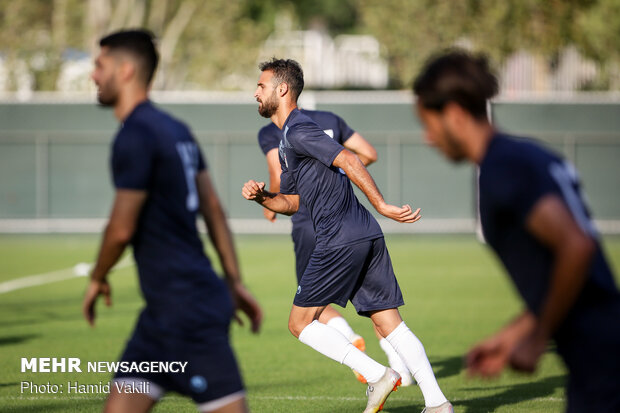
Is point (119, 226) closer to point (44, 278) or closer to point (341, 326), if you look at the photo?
point (341, 326)

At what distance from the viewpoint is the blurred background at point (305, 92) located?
2625 cm

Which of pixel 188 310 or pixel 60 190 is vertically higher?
pixel 188 310

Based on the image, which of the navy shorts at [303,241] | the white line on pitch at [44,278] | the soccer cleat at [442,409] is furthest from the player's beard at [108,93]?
the white line on pitch at [44,278]

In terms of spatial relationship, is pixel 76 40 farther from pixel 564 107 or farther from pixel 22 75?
pixel 564 107

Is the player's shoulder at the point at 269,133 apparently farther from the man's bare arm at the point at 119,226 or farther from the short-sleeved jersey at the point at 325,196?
the man's bare arm at the point at 119,226

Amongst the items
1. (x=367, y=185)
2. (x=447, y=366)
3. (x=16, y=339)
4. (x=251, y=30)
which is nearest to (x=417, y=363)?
(x=367, y=185)

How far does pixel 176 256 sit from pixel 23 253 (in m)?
18.8

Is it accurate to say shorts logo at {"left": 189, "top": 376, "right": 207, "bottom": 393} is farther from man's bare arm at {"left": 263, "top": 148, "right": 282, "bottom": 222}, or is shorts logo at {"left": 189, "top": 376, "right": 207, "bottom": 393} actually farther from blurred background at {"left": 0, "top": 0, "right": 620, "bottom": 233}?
blurred background at {"left": 0, "top": 0, "right": 620, "bottom": 233}

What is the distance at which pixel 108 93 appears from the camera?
4.21 m

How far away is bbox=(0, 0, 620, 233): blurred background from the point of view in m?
26.2

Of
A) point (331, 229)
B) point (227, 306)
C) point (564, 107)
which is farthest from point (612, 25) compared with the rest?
point (227, 306)

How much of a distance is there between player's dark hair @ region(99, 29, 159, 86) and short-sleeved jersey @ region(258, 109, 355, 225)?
3548 millimetres

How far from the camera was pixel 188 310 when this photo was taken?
405cm

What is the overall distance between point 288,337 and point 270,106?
484cm
